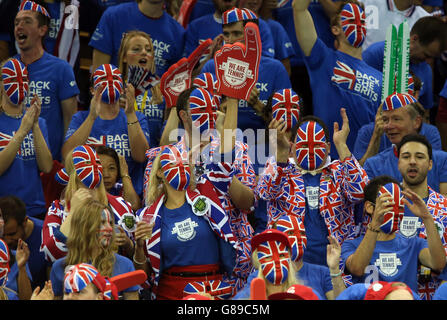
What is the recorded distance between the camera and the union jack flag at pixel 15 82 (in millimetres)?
7844

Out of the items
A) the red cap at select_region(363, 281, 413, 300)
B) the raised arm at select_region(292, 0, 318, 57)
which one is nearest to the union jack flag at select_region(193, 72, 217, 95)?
the raised arm at select_region(292, 0, 318, 57)

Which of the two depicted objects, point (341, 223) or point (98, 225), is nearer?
point (98, 225)

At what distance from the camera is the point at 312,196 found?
289 inches

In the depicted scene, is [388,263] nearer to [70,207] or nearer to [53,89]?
[70,207]

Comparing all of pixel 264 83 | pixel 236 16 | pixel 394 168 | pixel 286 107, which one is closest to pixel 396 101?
pixel 394 168

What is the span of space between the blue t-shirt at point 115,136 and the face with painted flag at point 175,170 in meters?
1.04

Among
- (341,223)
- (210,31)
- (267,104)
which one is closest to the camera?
(341,223)

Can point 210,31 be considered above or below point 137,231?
above

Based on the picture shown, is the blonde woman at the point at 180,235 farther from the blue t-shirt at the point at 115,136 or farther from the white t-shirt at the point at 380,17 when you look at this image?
the white t-shirt at the point at 380,17

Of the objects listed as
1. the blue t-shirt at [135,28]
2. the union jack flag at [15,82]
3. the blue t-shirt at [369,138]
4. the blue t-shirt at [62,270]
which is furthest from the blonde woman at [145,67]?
the blue t-shirt at [62,270]

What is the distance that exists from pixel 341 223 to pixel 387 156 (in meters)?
0.87

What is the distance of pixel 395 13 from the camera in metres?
9.88

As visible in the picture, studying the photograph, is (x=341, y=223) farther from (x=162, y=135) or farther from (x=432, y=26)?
(x=432, y=26)

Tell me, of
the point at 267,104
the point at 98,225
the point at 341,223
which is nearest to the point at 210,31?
the point at 267,104
